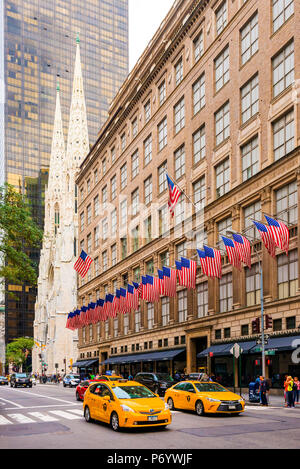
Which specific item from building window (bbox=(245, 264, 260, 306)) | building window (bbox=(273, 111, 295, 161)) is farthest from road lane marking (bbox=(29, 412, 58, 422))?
building window (bbox=(273, 111, 295, 161))

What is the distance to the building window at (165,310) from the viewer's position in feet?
171

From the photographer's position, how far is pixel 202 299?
44.9 meters

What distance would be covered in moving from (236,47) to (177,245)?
17775mm

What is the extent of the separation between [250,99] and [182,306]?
62.2ft

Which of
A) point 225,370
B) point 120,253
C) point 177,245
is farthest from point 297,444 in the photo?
point 120,253

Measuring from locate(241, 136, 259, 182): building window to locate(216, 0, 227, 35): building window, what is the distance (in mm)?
11024

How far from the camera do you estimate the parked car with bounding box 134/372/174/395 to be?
32.3 metres

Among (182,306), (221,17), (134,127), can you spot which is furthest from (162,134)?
(182,306)

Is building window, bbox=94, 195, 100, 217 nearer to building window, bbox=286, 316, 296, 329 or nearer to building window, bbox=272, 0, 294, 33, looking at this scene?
building window, bbox=272, 0, 294, 33

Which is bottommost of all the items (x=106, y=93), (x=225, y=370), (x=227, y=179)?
(x=225, y=370)

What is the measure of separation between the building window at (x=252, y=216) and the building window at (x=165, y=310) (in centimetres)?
1579

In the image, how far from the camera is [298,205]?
108 ft

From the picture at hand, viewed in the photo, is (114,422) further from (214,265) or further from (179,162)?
(179,162)

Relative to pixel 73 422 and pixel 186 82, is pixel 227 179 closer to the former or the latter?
pixel 186 82
